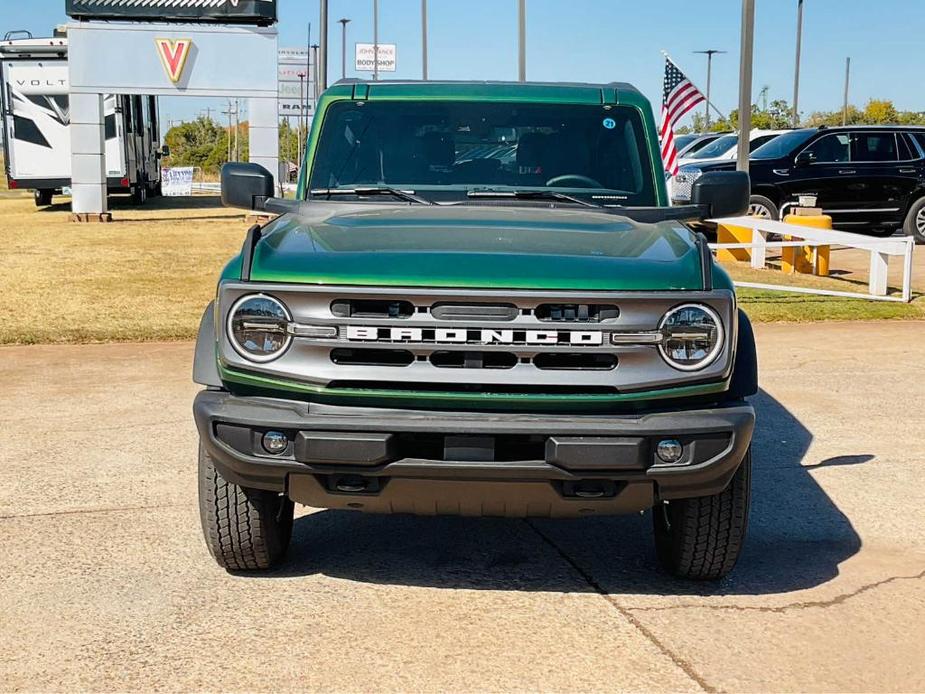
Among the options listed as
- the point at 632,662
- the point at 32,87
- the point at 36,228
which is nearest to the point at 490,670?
the point at 632,662

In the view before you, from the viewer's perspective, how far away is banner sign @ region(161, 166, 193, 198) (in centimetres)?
4381

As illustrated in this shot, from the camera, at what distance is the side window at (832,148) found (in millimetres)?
18938

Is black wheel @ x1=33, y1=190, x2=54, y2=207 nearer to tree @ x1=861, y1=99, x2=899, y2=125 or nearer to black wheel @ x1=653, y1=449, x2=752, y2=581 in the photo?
black wheel @ x1=653, y1=449, x2=752, y2=581

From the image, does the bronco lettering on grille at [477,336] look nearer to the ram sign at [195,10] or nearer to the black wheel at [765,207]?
Result: the black wheel at [765,207]

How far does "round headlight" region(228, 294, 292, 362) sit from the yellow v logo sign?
73.0 feet

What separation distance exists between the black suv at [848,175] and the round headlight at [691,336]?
47.8ft

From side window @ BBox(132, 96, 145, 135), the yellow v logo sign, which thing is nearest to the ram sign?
the yellow v logo sign

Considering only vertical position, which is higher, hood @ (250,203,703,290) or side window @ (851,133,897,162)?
side window @ (851,133,897,162)

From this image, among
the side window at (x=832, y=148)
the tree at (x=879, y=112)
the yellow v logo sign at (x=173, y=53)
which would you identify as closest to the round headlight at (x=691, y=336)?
the side window at (x=832, y=148)

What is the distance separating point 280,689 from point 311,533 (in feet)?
5.27

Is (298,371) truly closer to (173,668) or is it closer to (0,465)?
(173,668)

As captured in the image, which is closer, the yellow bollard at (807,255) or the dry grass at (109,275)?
the dry grass at (109,275)

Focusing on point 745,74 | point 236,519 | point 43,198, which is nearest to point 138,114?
point 43,198

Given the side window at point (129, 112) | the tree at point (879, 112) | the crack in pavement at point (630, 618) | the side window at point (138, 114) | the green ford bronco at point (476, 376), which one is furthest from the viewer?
the tree at point (879, 112)
